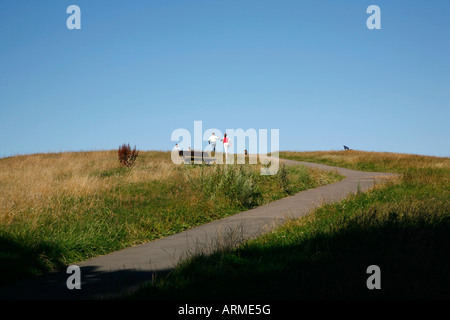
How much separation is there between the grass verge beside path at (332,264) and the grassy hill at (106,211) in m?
2.97

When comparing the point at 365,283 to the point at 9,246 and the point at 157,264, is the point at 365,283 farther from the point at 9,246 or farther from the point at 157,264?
the point at 9,246

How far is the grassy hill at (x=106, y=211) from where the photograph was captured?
6.85m

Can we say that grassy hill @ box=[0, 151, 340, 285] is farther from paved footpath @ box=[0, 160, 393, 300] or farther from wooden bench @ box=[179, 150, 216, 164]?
wooden bench @ box=[179, 150, 216, 164]

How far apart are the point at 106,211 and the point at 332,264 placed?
6.44 meters

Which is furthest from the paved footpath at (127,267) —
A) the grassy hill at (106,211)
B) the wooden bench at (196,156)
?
the wooden bench at (196,156)

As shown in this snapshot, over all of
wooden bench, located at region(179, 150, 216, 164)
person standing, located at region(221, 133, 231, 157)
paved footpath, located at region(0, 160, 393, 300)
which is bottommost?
paved footpath, located at region(0, 160, 393, 300)

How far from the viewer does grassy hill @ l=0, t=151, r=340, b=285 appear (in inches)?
270

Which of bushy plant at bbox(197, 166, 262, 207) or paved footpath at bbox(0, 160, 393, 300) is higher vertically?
bushy plant at bbox(197, 166, 262, 207)

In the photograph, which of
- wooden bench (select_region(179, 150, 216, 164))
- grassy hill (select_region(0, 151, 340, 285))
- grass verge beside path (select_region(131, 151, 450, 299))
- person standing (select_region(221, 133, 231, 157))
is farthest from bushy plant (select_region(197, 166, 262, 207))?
person standing (select_region(221, 133, 231, 157))

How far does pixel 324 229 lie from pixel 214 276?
2.92m

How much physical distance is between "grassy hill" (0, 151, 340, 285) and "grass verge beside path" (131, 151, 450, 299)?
9.73 ft

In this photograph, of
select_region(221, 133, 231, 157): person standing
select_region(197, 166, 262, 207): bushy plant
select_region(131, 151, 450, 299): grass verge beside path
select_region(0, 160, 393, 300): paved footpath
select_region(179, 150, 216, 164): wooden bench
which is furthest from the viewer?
select_region(221, 133, 231, 157): person standing

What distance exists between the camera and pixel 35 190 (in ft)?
37.2
